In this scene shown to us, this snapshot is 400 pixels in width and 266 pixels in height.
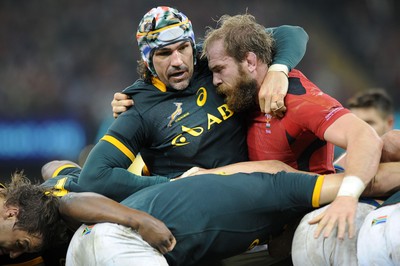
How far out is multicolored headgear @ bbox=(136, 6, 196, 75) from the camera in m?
3.62

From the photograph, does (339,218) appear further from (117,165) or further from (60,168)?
(60,168)

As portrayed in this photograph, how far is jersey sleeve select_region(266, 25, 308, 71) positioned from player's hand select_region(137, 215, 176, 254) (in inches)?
51.2

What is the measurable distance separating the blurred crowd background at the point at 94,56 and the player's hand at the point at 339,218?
5457mm

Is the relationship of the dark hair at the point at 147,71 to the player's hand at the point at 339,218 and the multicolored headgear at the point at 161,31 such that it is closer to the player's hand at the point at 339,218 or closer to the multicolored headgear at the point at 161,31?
the multicolored headgear at the point at 161,31

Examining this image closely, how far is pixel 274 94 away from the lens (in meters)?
3.40

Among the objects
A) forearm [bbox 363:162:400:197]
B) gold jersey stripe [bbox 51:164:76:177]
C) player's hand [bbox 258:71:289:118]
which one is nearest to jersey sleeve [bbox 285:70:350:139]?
player's hand [bbox 258:71:289:118]

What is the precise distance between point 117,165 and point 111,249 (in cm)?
A: 88

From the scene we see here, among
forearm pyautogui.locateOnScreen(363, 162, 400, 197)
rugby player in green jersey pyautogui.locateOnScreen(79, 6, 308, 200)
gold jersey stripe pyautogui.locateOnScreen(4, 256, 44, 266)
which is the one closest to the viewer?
forearm pyautogui.locateOnScreen(363, 162, 400, 197)

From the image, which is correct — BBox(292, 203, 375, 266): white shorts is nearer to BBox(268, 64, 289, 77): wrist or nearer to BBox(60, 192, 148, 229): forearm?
BBox(60, 192, 148, 229): forearm

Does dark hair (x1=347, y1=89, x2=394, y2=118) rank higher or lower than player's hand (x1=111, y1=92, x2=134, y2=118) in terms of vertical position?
lower

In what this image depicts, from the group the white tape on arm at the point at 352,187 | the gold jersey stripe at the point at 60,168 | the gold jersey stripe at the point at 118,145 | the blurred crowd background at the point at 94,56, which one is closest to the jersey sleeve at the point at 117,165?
the gold jersey stripe at the point at 118,145

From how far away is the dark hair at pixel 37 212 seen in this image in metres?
3.02

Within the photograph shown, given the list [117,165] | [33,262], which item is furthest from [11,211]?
[117,165]

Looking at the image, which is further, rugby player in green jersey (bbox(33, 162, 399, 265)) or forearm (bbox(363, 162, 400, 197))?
forearm (bbox(363, 162, 400, 197))
